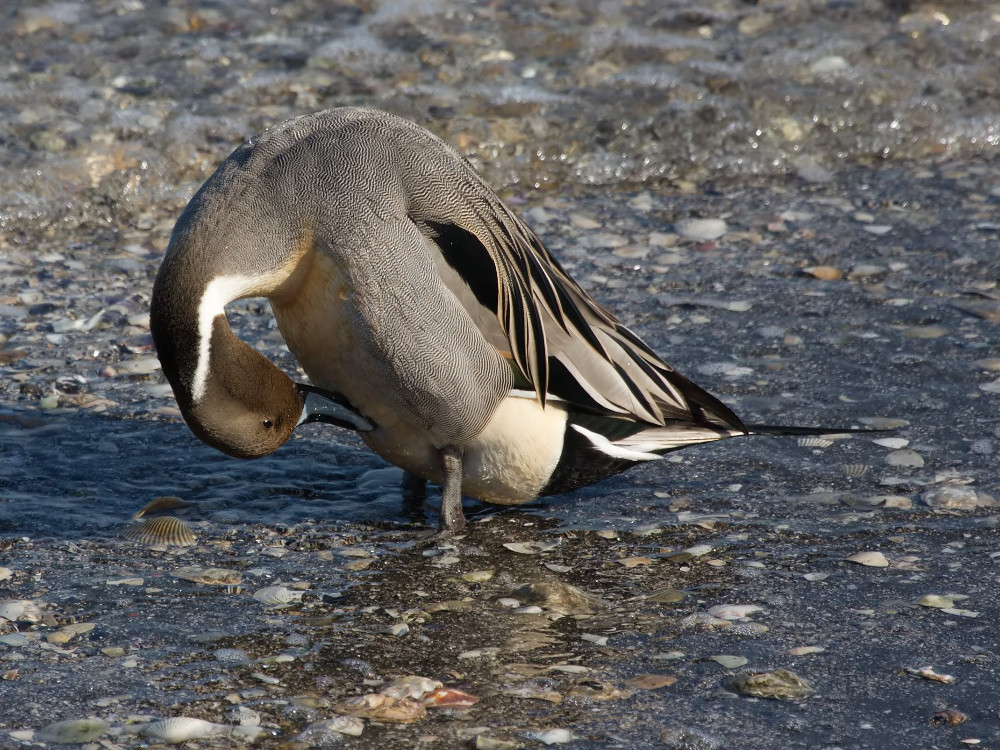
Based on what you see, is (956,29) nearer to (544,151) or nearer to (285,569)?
(544,151)

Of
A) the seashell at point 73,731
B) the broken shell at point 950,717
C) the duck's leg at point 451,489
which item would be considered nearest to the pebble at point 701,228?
the duck's leg at point 451,489

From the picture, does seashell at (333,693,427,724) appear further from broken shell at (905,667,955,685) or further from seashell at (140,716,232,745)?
broken shell at (905,667,955,685)

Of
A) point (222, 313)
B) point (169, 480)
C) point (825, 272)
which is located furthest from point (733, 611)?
point (825, 272)

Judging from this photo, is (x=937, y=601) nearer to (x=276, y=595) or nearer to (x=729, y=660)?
(x=729, y=660)

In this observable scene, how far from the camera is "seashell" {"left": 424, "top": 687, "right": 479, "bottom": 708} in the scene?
308cm

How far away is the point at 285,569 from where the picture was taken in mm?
3797

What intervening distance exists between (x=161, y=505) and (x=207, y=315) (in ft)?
2.94

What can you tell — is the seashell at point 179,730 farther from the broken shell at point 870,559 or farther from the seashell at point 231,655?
the broken shell at point 870,559

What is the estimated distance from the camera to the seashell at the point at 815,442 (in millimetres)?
4617

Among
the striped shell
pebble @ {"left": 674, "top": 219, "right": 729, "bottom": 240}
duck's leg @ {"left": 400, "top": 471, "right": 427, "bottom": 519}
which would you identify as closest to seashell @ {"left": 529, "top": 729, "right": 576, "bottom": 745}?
duck's leg @ {"left": 400, "top": 471, "right": 427, "bottom": 519}

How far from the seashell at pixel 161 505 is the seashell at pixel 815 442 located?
7.24 feet

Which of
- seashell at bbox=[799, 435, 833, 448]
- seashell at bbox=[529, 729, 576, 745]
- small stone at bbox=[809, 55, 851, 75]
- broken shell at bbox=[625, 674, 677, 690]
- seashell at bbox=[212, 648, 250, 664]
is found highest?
small stone at bbox=[809, 55, 851, 75]

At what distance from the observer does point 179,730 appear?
290 cm

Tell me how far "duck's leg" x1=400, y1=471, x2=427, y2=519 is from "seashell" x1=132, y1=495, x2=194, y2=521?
0.73m
